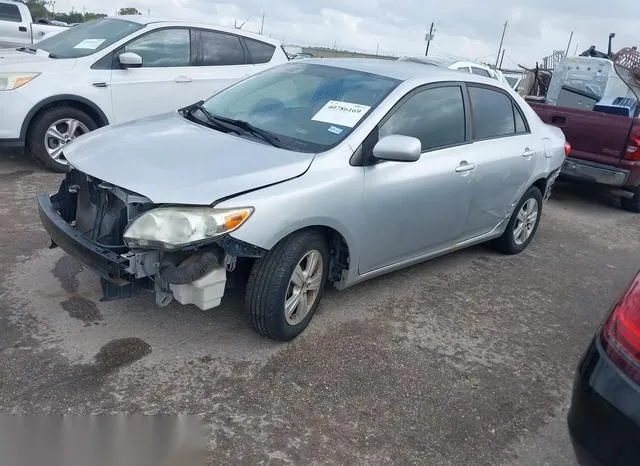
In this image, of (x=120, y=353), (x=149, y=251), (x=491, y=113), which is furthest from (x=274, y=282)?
(x=491, y=113)

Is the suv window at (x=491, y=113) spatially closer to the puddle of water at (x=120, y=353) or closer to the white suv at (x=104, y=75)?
the puddle of water at (x=120, y=353)

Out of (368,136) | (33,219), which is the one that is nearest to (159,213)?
(368,136)

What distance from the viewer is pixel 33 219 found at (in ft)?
16.9

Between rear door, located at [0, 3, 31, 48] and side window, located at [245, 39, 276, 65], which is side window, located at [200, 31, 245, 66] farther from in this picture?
rear door, located at [0, 3, 31, 48]

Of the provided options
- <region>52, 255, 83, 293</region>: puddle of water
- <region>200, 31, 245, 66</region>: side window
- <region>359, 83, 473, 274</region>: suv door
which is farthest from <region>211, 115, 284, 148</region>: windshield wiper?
<region>200, 31, 245, 66</region>: side window

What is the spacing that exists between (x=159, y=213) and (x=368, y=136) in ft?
4.61

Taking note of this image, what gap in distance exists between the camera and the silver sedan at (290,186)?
3104mm

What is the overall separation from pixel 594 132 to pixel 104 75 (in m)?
5.86

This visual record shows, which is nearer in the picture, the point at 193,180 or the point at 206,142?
the point at 193,180

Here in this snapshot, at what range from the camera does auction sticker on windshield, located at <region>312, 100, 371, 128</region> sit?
150 inches

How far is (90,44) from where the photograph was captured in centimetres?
670

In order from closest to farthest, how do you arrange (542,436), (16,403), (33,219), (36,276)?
(16,403)
(542,436)
(36,276)
(33,219)

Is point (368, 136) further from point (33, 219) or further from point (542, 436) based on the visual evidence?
point (33, 219)

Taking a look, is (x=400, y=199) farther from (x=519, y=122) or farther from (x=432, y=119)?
(x=519, y=122)
